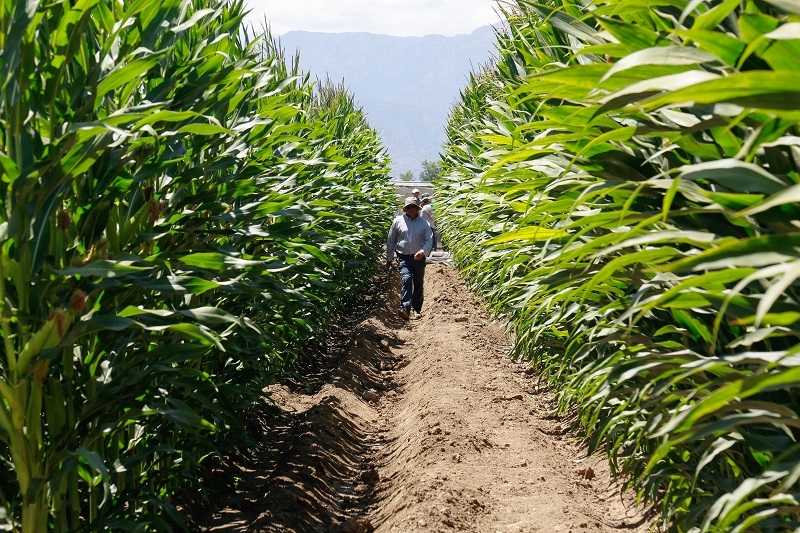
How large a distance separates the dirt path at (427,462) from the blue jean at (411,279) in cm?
330

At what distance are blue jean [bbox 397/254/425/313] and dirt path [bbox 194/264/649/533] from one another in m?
3.30

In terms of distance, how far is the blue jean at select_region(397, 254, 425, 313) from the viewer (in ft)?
43.0

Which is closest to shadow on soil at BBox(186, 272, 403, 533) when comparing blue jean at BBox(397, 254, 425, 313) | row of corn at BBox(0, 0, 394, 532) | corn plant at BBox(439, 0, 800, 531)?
row of corn at BBox(0, 0, 394, 532)

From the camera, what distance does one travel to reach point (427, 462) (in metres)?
5.50

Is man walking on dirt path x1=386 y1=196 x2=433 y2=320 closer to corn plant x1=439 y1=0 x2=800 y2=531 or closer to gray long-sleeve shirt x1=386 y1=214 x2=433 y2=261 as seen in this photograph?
gray long-sleeve shirt x1=386 y1=214 x2=433 y2=261

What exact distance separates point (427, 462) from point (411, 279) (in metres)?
8.21

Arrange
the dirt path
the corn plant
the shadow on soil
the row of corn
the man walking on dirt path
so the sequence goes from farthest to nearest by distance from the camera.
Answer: the man walking on dirt path, the shadow on soil, the dirt path, the row of corn, the corn plant

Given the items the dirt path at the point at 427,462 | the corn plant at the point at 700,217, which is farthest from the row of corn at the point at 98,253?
the dirt path at the point at 427,462

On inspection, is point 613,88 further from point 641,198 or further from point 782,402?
point 782,402

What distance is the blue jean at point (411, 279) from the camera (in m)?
13.1

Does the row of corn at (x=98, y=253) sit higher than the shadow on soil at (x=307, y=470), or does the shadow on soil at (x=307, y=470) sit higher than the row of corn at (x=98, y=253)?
the row of corn at (x=98, y=253)

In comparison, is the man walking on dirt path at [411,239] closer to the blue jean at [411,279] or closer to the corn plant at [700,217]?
the blue jean at [411,279]

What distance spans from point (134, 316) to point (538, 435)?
159 inches

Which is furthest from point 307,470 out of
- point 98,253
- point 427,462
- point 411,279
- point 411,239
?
point 411,279
